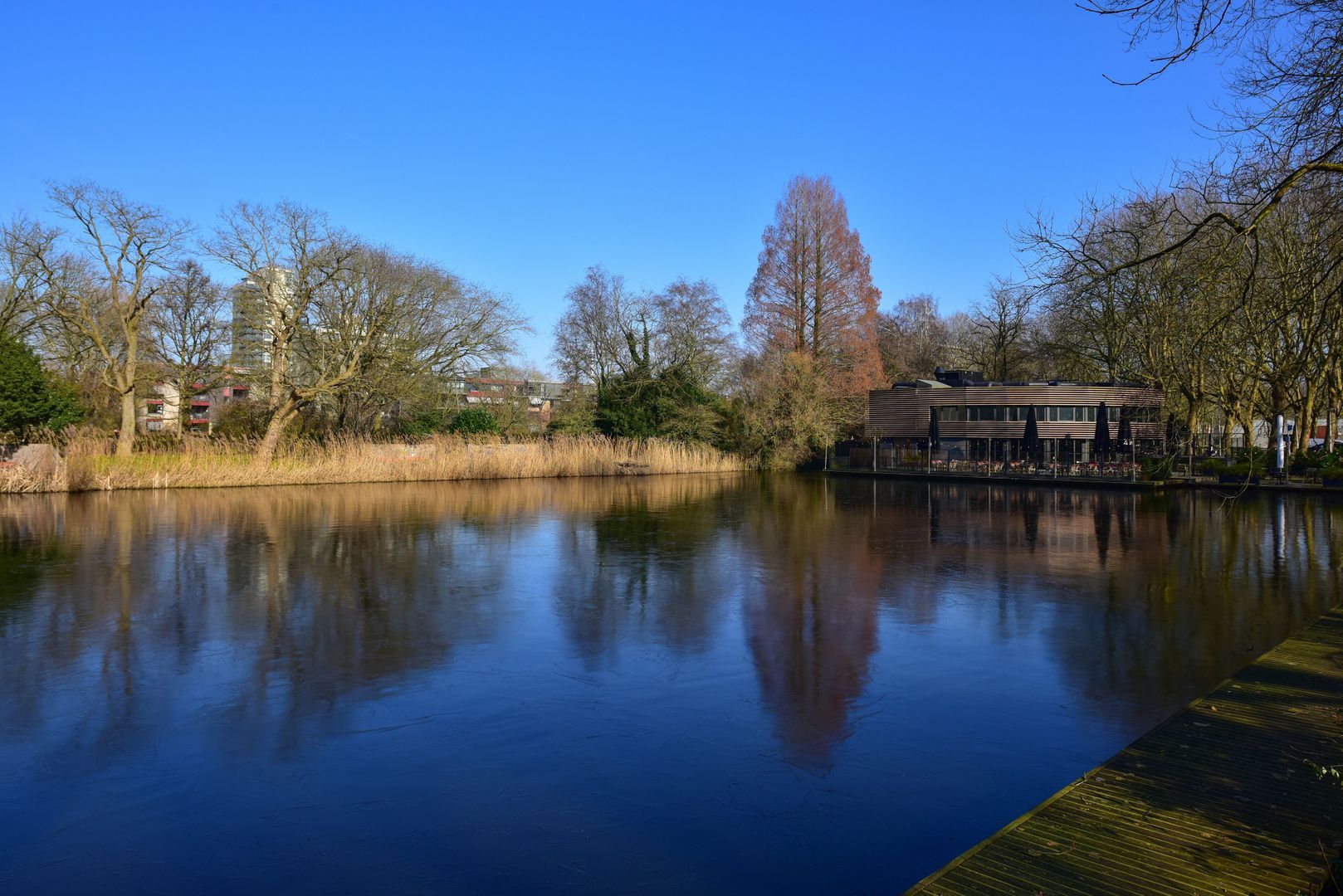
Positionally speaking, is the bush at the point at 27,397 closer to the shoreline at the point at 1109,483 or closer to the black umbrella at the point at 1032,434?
the shoreline at the point at 1109,483

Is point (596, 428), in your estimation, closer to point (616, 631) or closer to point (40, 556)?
point (40, 556)

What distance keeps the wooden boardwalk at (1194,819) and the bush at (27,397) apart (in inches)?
1097

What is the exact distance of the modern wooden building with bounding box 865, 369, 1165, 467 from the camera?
36.8 m

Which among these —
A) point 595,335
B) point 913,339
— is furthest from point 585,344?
point 913,339

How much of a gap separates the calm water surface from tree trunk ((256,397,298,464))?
47.7 feet

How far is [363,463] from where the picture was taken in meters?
28.4

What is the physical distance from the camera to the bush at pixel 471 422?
119 ft

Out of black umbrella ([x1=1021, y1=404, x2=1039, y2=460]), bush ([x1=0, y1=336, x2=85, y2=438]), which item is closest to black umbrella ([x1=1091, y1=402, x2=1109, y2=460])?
black umbrella ([x1=1021, y1=404, x2=1039, y2=460])

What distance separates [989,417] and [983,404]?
2.15 ft

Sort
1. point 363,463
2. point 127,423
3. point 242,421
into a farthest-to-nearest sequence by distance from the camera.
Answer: point 242,421 → point 363,463 → point 127,423

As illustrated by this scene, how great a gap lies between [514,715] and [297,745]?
129cm

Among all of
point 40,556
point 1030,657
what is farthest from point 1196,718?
point 40,556

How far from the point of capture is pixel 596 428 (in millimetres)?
39375

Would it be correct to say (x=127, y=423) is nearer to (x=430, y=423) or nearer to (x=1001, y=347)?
(x=430, y=423)
